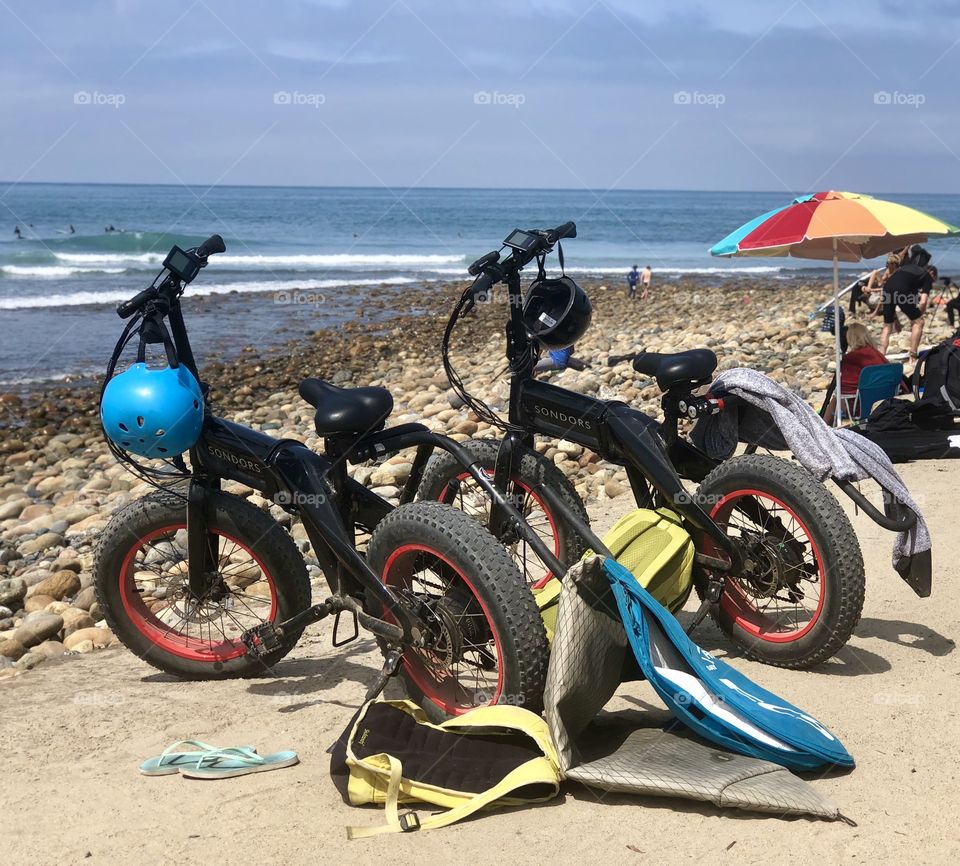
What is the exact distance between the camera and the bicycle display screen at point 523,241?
16.0 feet

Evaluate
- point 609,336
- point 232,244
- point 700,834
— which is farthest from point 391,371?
point 232,244

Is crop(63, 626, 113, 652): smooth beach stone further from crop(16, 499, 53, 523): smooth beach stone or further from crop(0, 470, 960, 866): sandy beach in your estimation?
crop(16, 499, 53, 523): smooth beach stone

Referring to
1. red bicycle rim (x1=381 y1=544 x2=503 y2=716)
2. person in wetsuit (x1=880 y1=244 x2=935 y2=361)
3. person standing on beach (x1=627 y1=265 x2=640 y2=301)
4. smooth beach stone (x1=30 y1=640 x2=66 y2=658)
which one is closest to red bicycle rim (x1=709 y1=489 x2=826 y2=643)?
red bicycle rim (x1=381 y1=544 x2=503 y2=716)

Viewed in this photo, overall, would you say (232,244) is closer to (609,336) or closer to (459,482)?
(609,336)

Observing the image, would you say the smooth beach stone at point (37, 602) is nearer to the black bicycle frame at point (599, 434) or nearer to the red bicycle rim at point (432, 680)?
the black bicycle frame at point (599, 434)

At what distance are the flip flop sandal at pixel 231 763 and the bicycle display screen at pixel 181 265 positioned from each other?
6.36 ft

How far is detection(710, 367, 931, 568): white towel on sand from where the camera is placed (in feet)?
15.7

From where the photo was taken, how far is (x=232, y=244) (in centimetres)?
4944

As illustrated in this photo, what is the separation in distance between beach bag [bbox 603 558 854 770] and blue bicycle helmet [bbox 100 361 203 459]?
188cm

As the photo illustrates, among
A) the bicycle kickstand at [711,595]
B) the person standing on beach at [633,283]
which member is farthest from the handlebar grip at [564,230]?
the person standing on beach at [633,283]

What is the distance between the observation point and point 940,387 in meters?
9.20

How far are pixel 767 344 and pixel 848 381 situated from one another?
6.54 m

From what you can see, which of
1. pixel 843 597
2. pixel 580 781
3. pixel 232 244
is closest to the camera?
pixel 580 781

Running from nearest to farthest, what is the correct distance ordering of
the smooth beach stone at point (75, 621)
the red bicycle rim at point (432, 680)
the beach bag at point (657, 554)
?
the red bicycle rim at point (432, 680), the beach bag at point (657, 554), the smooth beach stone at point (75, 621)
